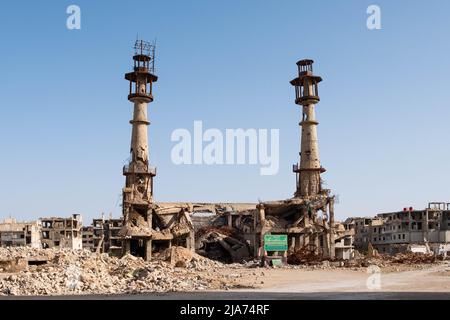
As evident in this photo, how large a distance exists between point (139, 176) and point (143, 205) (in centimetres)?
424

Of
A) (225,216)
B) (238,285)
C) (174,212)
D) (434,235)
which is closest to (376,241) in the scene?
→ (434,235)

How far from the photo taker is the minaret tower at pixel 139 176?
59.2 metres

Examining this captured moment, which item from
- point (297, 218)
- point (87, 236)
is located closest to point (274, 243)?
point (297, 218)

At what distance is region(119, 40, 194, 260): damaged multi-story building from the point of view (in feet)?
195

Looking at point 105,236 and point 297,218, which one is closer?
point 297,218

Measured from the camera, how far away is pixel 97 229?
337ft

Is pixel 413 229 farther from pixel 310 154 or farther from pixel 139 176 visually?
pixel 139 176

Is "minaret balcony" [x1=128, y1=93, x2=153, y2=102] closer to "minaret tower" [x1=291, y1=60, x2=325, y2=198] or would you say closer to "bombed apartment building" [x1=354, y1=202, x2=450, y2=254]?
"minaret tower" [x1=291, y1=60, x2=325, y2=198]

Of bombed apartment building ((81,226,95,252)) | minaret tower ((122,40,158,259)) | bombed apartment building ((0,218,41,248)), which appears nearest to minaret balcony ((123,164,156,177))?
minaret tower ((122,40,158,259))

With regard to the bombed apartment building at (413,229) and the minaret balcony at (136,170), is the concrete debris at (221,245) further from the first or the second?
the bombed apartment building at (413,229)

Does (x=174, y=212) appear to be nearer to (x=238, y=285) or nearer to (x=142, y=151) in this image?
(x=142, y=151)

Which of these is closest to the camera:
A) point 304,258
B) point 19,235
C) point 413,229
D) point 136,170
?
point 304,258

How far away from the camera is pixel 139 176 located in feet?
210
